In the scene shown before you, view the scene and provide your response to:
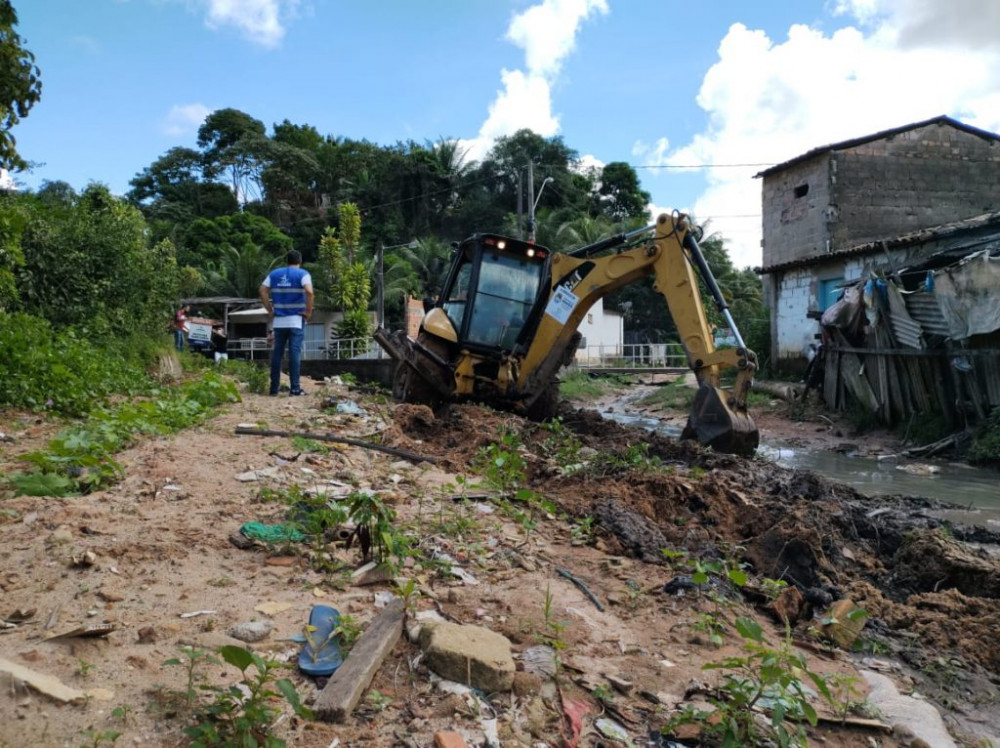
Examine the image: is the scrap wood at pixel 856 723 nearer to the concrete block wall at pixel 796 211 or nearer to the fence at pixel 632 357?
the concrete block wall at pixel 796 211

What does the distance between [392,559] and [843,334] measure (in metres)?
11.2

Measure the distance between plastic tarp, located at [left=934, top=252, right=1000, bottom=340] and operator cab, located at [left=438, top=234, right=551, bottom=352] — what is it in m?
5.58

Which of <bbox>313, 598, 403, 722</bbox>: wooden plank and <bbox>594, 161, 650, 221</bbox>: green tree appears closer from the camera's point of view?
<bbox>313, 598, 403, 722</bbox>: wooden plank

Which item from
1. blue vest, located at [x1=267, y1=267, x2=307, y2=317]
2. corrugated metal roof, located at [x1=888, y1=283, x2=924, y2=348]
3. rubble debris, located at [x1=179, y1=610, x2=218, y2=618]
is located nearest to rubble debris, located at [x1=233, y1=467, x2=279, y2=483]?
rubble debris, located at [x1=179, y1=610, x2=218, y2=618]

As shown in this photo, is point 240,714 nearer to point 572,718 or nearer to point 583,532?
point 572,718

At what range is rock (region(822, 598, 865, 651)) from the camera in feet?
10.6

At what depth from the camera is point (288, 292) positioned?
25.5ft

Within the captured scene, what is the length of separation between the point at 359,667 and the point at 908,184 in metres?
21.2

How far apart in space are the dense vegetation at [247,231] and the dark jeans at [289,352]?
140 cm

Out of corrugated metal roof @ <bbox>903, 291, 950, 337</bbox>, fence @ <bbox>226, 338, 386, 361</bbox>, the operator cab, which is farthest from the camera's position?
fence @ <bbox>226, 338, 386, 361</bbox>

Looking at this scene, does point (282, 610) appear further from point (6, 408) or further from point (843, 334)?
point (843, 334)

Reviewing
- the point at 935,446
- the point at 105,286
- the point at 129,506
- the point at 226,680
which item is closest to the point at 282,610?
the point at 226,680

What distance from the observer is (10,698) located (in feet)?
6.29

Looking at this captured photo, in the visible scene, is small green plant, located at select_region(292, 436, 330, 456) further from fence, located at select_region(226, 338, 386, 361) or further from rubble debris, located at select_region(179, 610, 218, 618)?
fence, located at select_region(226, 338, 386, 361)
